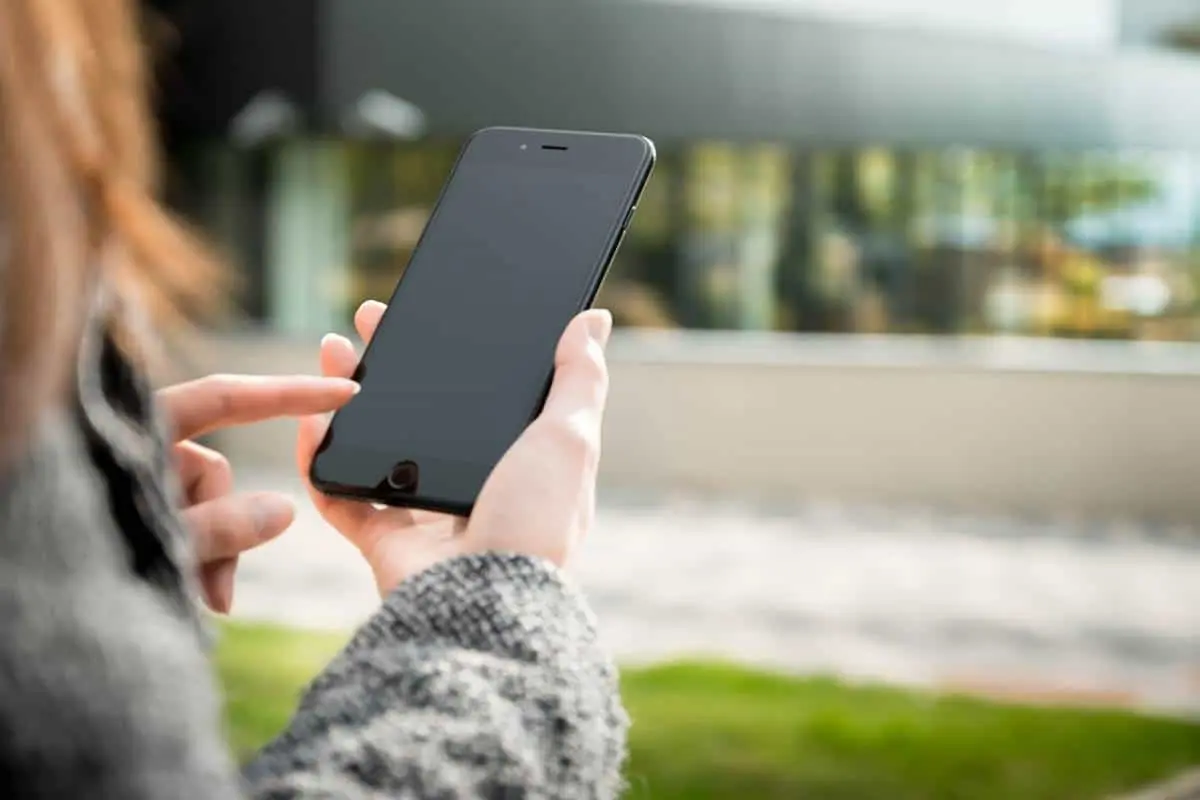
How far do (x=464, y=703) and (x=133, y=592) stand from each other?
0.22 meters

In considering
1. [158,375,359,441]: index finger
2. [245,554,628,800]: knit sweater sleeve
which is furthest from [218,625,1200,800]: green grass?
[245,554,628,800]: knit sweater sleeve

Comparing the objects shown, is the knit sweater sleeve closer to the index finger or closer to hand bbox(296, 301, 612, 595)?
hand bbox(296, 301, 612, 595)

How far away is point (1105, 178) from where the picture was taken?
42.8 feet

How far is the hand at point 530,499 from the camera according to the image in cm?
94

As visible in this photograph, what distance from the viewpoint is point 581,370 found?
1.10 meters

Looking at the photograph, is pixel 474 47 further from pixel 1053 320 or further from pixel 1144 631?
pixel 1144 631

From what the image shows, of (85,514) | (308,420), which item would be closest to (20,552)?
(85,514)

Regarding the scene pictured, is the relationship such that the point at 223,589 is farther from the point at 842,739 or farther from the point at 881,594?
the point at 881,594

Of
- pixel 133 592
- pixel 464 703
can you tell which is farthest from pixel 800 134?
pixel 133 592

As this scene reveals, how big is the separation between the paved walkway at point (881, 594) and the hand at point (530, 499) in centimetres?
528

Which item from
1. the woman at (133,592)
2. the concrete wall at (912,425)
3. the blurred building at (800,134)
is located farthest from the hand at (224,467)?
the blurred building at (800,134)

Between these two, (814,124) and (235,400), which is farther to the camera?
(814,124)

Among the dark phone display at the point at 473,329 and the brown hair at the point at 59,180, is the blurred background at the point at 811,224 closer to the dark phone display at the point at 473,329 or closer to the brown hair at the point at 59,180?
the dark phone display at the point at 473,329

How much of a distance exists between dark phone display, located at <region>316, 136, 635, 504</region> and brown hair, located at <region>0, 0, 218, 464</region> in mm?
614
